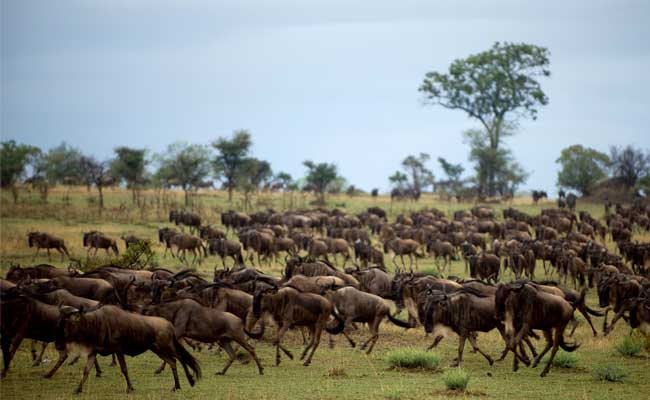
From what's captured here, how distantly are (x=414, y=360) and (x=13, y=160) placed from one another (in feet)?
188

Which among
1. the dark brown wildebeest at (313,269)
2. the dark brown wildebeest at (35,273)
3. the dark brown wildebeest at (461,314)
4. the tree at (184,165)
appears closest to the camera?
the dark brown wildebeest at (461,314)

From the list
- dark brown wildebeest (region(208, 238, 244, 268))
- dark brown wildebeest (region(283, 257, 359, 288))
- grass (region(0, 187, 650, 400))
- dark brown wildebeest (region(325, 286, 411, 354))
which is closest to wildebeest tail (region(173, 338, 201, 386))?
grass (region(0, 187, 650, 400))

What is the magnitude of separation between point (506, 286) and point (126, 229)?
29908 mm

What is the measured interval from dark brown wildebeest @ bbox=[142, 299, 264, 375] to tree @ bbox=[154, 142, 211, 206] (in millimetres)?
47036

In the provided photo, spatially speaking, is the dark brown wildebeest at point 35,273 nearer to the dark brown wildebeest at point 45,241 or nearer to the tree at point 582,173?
the dark brown wildebeest at point 45,241

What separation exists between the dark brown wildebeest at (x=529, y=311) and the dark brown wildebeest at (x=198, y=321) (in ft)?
15.4

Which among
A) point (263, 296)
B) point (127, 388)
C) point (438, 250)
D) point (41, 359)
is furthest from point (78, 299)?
point (438, 250)

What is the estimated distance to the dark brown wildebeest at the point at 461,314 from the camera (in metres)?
15.0

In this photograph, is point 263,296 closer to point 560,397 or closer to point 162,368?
point 162,368

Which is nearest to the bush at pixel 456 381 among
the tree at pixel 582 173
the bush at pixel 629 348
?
the bush at pixel 629 348

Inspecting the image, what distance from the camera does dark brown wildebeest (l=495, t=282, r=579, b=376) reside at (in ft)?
47.4

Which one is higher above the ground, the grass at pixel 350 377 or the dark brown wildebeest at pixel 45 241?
the dark brown wildebeest at pixel 45 241

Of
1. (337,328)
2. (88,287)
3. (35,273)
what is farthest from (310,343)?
(35,273)

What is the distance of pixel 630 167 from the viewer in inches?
2945
